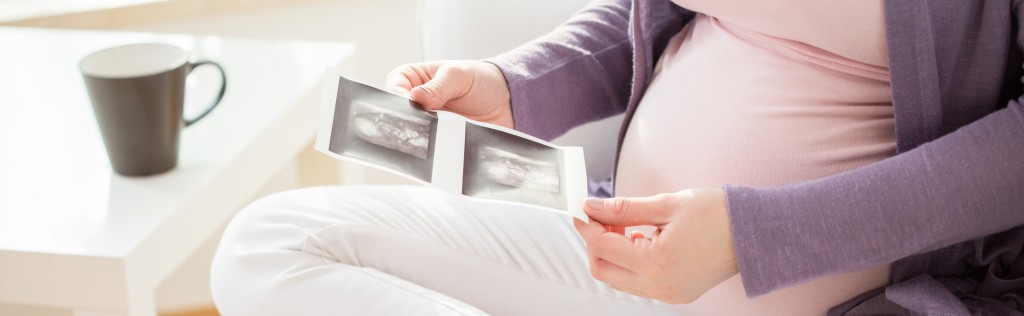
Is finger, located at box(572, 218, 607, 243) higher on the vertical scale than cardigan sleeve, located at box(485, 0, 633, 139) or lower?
lower

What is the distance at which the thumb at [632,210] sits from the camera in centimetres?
76

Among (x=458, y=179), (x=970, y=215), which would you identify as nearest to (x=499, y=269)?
(x=458, y=179)

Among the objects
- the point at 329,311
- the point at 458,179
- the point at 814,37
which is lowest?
the point at 329,311

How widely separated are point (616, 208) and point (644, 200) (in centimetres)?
2

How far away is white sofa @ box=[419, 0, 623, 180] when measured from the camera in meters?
1.19

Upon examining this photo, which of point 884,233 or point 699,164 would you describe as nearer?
point 884,233

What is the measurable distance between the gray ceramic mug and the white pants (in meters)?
0.16

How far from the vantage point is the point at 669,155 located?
898mm

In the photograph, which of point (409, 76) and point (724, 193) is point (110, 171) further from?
point (724, 193)

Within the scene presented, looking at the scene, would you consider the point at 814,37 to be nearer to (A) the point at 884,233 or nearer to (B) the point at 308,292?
(A) the point at 884,233

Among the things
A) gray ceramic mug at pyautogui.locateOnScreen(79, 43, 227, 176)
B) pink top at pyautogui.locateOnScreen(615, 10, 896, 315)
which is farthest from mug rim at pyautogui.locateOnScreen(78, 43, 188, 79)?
pink top at pyautogui.locateOnScreen(615, 10, 896, 315)

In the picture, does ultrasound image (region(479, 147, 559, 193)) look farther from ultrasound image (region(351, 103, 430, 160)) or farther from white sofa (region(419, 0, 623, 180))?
white sofa (region(419, 0, 623, 180))

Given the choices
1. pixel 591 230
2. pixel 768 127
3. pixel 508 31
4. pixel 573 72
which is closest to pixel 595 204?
pixel 591 230

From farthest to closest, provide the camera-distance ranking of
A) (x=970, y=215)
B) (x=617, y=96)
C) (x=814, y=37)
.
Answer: (x=617, y=96) → (x=814, y=37) → (x=970, y=215)
